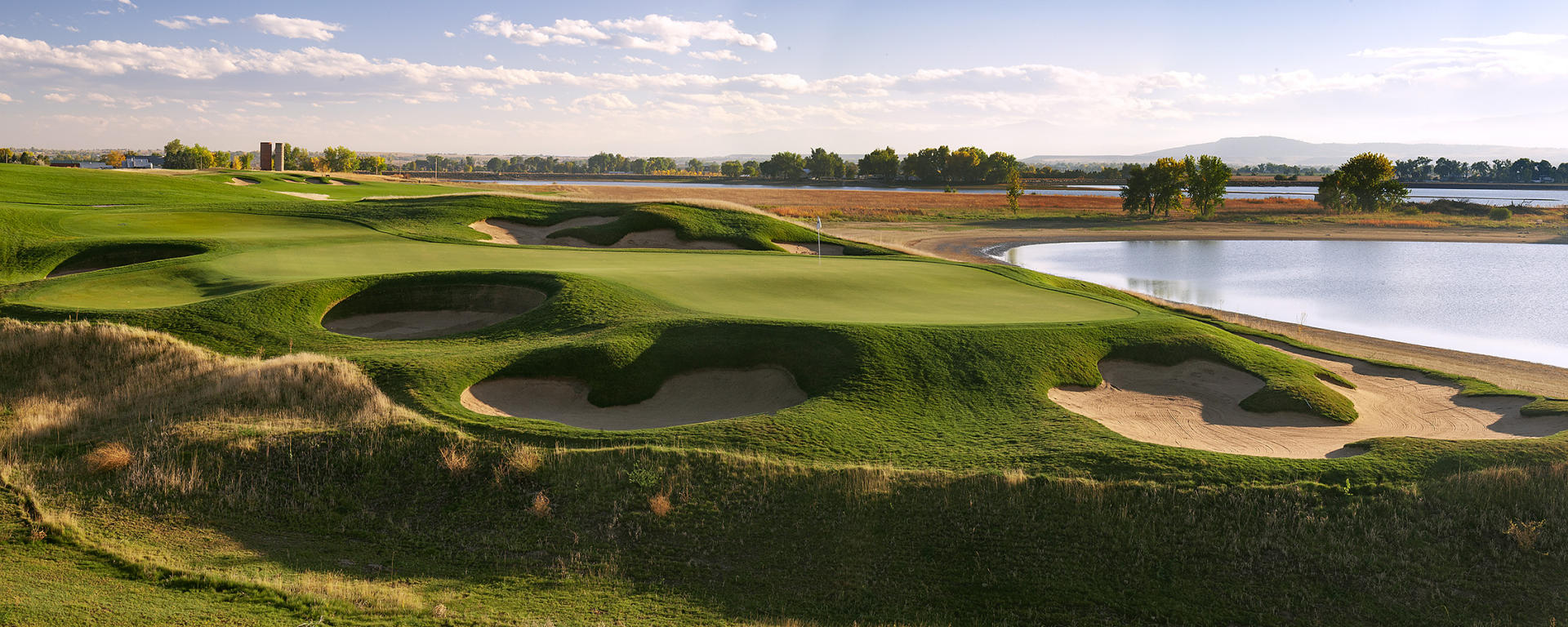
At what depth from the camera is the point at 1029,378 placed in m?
14.7

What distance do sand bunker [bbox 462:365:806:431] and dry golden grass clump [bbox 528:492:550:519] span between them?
255 cm

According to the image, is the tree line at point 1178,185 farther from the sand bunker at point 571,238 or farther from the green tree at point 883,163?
the green tree at point 883,163

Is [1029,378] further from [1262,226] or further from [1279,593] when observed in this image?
[1262,226]

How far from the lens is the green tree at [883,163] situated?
178 metres

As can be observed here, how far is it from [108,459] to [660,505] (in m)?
6.91

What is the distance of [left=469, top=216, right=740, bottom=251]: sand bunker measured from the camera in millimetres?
31656

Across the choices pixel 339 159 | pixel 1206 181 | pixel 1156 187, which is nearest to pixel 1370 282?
pixel 1206 181

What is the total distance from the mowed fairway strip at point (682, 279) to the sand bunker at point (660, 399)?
7.09ft

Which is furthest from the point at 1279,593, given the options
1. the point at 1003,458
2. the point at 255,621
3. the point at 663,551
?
the point at 255,621

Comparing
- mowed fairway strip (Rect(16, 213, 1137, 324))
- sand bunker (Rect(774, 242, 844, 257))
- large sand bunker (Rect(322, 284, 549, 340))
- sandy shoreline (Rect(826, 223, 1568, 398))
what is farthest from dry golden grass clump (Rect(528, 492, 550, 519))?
sandy shoreline (Rect(826, 223, 1568, 398))

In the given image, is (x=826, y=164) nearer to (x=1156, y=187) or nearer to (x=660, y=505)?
(x=1156, y=187)

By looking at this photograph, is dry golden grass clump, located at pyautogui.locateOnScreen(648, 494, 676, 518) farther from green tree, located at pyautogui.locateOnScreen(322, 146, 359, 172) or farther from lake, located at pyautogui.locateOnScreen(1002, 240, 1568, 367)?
green tree, located at pyautogui.locateOnScreen(322, 146, 359, 172)

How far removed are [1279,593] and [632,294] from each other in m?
12.9

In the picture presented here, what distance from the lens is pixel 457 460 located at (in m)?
11.2
